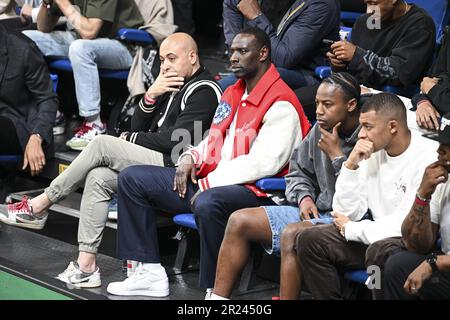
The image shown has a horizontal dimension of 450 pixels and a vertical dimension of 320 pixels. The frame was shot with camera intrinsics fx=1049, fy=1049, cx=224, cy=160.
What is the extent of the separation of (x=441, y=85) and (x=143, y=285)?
1702 millimetres

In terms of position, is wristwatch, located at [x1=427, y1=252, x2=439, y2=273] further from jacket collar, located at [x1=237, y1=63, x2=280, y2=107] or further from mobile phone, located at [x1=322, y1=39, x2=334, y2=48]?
mobile phone, located at [x1=322, y1=39, x2=334, y2=48]

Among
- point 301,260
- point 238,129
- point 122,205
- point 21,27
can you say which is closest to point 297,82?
point 238,129

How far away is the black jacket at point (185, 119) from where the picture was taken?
17.4ft

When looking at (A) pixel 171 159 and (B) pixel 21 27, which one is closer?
(A) pixel 171 159

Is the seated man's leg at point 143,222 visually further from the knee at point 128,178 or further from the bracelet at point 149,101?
the bracelet at point 149,101

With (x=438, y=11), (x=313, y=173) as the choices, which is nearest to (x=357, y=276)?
(x=313, y=173)

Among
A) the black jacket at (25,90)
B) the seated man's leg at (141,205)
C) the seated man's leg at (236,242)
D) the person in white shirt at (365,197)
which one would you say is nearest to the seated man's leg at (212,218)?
the seated man's leg at (236,242)

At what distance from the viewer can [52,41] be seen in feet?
22.4

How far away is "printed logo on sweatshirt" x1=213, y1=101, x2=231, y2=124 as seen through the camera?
16.7 feet

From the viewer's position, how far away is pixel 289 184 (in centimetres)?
474

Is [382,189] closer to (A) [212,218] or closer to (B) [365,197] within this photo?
(B) [365,197]

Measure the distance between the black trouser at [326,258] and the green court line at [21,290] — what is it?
1320 mm
